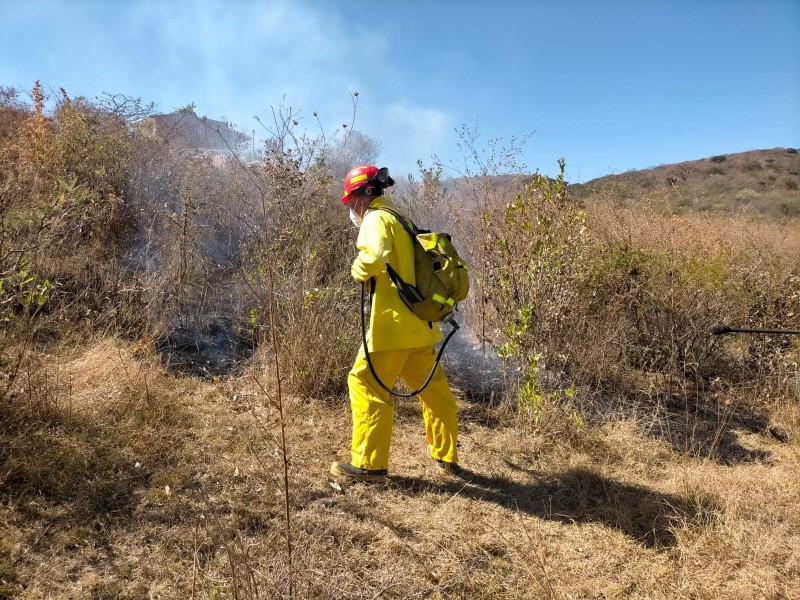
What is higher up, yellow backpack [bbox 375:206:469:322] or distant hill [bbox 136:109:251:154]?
distant hill [bbox 136:109:251:154]

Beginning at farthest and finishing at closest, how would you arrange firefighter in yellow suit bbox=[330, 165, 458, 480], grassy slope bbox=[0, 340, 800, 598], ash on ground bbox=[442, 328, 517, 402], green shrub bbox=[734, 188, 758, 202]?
green shrub bbox=[734, 188, 758, 202]
ash on ground bbox=[442, 328, 517, 402]
firefighter in yellow suit bbox=[330, 165, 458, 480]
grassy slope bbox=[0, 340, 800, 598]

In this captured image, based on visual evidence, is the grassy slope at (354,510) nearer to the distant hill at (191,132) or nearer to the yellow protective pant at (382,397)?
the yellow protective pant at (382,397)

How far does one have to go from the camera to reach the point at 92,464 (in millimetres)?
2654

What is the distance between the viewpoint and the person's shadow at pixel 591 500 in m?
2.64

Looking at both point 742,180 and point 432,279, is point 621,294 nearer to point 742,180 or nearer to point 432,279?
point 432,279

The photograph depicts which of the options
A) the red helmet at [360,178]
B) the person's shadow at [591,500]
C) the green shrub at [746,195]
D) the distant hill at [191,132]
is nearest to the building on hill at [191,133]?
the distant hill at [191,132]

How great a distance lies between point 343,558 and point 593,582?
1133 mm

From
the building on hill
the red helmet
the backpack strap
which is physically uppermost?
the building on hill

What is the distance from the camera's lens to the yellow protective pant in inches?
108

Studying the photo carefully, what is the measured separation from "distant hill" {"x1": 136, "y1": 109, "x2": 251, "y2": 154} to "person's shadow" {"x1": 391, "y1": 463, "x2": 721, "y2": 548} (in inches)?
217

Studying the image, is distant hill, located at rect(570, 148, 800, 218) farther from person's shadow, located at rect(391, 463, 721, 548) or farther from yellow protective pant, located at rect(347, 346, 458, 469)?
yellow protective pant, located at rect(347, 346, 458, 469)

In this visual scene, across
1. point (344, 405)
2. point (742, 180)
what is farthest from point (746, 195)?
point (344, 405)

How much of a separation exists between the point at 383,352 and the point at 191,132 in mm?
8826

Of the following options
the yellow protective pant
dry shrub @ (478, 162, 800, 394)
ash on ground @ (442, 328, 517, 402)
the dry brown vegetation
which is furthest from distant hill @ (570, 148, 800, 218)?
the yellow protective pant
